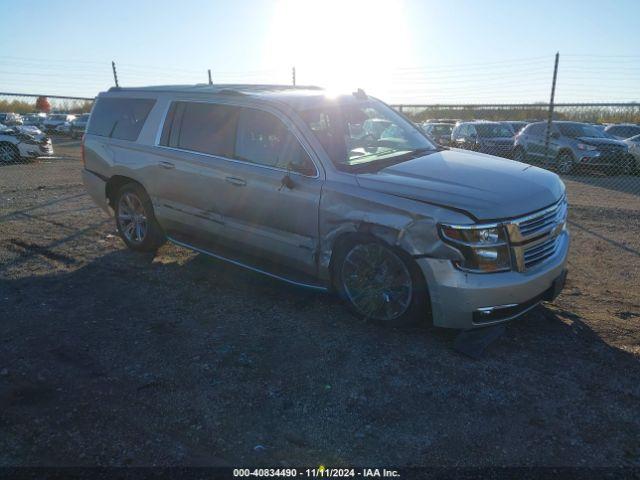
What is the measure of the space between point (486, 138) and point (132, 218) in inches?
572

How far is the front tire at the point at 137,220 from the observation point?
5953 mm

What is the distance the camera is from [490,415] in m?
3.04

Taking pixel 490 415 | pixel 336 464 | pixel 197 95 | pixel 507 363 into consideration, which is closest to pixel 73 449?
pixel 336 464

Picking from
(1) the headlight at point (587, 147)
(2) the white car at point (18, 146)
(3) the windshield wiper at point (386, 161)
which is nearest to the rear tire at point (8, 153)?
(2) the white car at point (18, 146)

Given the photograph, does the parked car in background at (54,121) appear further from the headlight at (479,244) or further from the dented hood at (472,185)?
the headlight at (479,244)

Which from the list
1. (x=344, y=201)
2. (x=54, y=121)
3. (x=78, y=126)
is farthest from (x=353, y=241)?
(x=54, y=121)

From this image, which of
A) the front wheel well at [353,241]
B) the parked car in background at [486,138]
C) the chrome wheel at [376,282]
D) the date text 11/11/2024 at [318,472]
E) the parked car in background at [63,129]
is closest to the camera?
the date text 11/11/2024 at [318,472]

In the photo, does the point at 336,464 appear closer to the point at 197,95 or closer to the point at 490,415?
the point at 490,415

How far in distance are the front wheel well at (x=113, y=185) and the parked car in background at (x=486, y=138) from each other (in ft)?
44.6

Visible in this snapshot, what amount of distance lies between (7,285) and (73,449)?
3.12 meters

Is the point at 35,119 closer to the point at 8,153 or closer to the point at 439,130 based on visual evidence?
the point at 8,153

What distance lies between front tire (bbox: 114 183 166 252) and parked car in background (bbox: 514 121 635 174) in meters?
12.3

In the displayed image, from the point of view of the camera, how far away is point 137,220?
20.3ft

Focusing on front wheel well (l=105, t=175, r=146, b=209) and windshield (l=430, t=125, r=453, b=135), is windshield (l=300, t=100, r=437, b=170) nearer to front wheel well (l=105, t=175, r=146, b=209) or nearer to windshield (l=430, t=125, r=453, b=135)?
front wheel well (l=105, t=175, r=146, b=209)
